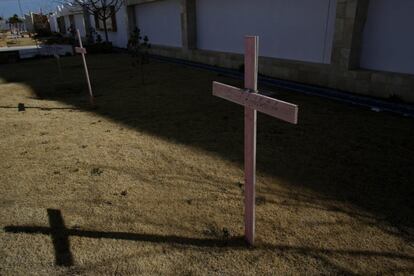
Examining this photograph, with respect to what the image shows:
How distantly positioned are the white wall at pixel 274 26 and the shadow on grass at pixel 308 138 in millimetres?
1654

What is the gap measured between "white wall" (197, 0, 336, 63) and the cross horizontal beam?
6394 millimetres

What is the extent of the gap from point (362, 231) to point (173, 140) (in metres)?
3.07

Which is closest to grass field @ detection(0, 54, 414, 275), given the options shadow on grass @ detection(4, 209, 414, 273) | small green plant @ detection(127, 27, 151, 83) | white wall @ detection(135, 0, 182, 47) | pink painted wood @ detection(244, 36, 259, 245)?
shadow on grass @ detection(4, 209, 414, 273)

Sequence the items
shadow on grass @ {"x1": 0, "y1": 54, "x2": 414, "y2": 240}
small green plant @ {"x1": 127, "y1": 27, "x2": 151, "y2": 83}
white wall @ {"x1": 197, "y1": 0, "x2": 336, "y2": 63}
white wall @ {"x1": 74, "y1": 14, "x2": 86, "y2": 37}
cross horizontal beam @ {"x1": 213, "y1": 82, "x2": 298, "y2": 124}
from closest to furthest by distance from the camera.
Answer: cross horizontal beam @ {"x1": 213, "y1": 82, "x2": 298, "y2": 124} → shadow on grass @ {"x1": 0, "y1": 54, "x2": 414, "y2": 240} → white wall @ {"x1": 197, "y1": 0, "x2": 336, "y2": 63} → small green plant @ {"x1": 127, "y1": 27, "x2": 151, "y2": 83} → white wall @ {"x1": 74, "y1": 14, "x2": 86, "y2": 37}

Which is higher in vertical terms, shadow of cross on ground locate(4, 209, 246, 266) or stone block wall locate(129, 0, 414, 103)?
stone block wall locate(129, 0, 414, 103)

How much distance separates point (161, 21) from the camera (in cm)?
1634

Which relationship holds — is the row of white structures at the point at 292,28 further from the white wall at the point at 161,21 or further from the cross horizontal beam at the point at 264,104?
the cross horizontal beam at the point at 264,104

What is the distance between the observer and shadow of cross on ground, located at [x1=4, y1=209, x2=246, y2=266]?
282cm

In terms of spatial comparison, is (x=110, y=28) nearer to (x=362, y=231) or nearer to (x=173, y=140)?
(x=173, y=140)

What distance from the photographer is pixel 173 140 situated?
5250mm

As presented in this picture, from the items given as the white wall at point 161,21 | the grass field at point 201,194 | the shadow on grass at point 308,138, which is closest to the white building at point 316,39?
the white wall at point 161,21

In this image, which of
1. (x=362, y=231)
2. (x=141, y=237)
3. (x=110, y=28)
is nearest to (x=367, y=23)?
(x=362, y=231)

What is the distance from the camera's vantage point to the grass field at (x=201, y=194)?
2.70 m

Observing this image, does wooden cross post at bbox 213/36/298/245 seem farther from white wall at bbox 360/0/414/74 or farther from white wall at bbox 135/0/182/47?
white wall at bbox 135/0/182/47
